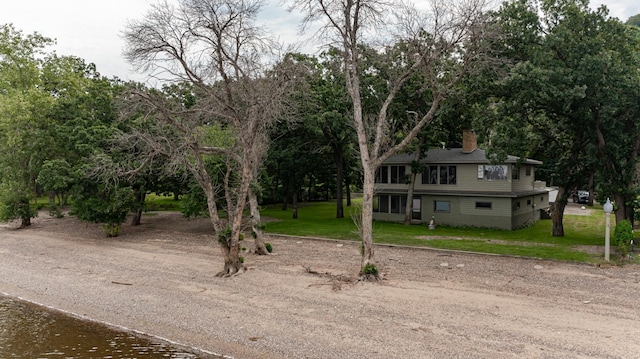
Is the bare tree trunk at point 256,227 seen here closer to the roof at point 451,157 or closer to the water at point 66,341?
the water at point 66,341

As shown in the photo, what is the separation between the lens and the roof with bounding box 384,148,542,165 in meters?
26.5

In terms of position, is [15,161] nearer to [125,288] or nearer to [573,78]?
[125,288]

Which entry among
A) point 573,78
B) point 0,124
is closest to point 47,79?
point 0,124

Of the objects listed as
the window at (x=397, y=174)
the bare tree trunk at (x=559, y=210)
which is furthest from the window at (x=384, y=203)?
the bare tree trunk at (x=559, y=210)

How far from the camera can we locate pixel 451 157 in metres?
28.0

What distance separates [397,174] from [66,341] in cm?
2356

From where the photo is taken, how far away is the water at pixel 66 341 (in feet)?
31.0

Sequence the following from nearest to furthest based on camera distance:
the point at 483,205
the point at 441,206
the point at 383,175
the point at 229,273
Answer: the point at 229,273 < the point at 483,205 < the point at 441,206 < the point at 383,175

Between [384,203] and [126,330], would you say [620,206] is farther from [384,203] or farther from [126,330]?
[126,330]

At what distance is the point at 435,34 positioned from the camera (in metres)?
13.9

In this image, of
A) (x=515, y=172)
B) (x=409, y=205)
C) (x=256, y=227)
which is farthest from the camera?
(x=409, y=205)

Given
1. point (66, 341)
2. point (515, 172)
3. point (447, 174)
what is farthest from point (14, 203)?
point (515, 172)

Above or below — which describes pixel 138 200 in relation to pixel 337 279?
above

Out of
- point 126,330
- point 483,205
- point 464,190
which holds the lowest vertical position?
point 126,330
